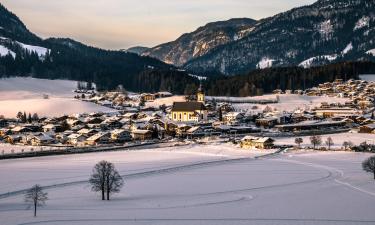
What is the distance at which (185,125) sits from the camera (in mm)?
63188

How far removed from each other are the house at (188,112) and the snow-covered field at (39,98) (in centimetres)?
1681

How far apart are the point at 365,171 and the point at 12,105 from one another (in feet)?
231

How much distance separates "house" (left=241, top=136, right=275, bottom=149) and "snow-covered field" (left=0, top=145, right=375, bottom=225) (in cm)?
676

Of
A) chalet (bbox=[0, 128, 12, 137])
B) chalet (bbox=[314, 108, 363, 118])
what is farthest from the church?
chalet (bbox=[0, 128, 12, 137])

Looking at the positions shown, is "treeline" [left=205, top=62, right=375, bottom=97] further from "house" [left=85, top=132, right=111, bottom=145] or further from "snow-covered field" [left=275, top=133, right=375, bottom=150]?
"house" [left=85, top=132, right=111, bottom=145]

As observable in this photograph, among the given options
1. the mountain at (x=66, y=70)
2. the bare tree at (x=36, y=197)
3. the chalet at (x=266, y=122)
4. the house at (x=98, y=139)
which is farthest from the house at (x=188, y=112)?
the bare tree at (x=36, y=197)

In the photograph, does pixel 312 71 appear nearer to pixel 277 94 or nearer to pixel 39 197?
pixel 277 94

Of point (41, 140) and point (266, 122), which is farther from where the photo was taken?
point (266, 122)

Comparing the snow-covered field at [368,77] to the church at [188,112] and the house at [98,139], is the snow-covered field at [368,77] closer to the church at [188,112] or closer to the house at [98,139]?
the church at [188,112]

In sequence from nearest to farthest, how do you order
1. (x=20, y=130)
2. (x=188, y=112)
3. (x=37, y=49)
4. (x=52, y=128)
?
(x=20, y=130), (x=52, y=128), (x=188, y=112), (x=37, y=49)

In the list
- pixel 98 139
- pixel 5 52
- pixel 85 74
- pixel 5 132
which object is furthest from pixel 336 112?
pixel 5 52

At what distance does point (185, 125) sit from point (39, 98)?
1868 inches

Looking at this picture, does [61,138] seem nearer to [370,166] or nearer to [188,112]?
[188,112]

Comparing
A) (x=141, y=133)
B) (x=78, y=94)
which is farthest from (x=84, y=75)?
(x=141, y=133)
